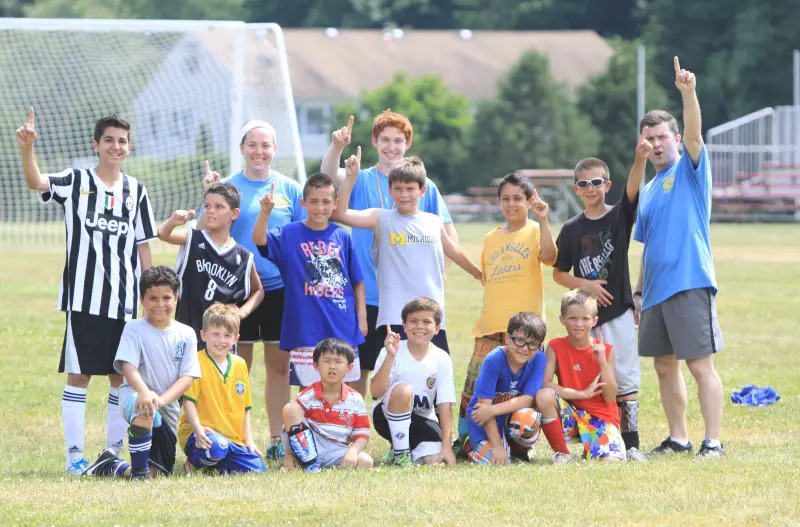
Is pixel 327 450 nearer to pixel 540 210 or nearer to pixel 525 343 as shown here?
pixel 525 343

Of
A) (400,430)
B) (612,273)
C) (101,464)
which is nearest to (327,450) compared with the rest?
(400,430)

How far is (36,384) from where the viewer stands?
10.6 m

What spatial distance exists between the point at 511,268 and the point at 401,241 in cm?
68

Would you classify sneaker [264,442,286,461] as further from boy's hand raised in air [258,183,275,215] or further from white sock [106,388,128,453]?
boy's hand raised in air [258,183,275,215]

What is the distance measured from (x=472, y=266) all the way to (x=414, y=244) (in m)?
0.53

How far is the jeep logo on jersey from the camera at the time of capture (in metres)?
7.39

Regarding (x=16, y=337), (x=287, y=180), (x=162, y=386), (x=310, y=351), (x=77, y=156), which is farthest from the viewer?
(x=77, y=156)

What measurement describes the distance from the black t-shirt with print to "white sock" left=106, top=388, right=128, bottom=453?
9.12ft

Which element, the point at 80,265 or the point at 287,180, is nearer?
the point at 80,265

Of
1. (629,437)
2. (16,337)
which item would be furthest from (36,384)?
(629,437)

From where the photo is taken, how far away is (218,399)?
23.6 ft

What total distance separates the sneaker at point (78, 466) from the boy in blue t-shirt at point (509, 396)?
7.14 ft

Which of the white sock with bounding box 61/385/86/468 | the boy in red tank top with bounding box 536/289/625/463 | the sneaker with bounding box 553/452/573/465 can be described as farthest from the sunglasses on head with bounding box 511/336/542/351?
the white sock with bounding box 61/385/86/468

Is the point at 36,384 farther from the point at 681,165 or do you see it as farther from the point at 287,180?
the point at 681,165
